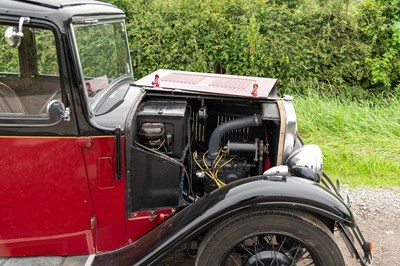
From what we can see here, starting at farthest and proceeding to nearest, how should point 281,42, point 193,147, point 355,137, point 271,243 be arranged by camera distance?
point 281,42 → point 355,137 → point 193,147 → point 271,243

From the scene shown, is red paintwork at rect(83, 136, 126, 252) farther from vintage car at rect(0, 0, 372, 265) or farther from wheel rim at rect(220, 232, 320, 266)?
wheel rim at rect(220, 232, 320, 266)

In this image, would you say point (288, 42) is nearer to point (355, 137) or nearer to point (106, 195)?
point (355, 137)

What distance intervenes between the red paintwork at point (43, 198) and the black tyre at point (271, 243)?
0.86 meters

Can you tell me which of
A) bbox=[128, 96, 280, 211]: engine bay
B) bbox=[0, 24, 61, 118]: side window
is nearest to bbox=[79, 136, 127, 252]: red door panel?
bbox=[128, 96, 280, 211]: engine bay

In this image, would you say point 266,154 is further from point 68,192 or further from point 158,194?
point 68,192

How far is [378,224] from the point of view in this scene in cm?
417

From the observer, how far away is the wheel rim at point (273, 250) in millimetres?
2662

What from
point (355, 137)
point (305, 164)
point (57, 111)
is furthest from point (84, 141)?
point (355, 137)

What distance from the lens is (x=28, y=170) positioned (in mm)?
2674

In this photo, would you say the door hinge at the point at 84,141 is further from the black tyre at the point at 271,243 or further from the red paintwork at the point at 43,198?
the black tyre at the point at 271,243

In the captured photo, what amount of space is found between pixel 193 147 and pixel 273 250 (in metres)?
1.17

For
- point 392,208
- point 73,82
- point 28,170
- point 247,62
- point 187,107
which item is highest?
point 73,82

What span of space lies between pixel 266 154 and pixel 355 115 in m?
3.88

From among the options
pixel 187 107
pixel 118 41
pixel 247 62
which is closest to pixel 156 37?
pixel 247 62
